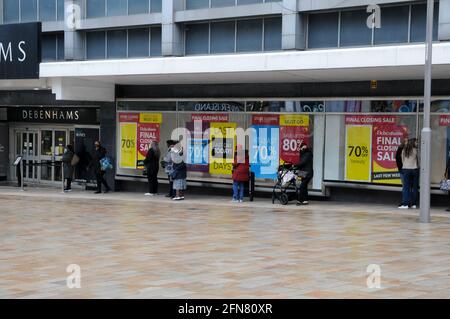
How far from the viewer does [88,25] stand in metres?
24.6

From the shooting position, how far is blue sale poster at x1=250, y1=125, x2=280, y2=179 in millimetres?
20953

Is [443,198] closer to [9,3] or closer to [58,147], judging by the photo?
[58,147]

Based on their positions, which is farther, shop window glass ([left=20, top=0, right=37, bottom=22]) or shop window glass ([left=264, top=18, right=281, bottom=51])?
shop window glass ([left=20, top=0, right=37, bottom=22])

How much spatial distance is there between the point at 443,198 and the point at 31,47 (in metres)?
13.2

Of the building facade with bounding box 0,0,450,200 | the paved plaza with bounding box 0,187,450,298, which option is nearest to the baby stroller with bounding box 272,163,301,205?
the paved plaza with bounding box 0,187,450,298

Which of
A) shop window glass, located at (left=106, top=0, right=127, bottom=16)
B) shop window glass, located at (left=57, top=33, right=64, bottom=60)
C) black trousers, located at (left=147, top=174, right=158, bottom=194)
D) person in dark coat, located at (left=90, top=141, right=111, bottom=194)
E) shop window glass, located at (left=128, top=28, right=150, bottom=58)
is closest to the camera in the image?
black trousers, located at (left=147, top=174, right=158, bottom=194)

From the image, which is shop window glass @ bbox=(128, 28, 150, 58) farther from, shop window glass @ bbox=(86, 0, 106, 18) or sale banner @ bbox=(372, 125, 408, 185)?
sale banner @ bbox=(372, 125, 408, 185)

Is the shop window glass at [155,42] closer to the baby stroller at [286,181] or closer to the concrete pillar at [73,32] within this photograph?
the concrete pillar at [73,32]

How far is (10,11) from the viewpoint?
26.9 m

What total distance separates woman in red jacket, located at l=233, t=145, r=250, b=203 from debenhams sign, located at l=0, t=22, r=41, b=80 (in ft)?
23.6

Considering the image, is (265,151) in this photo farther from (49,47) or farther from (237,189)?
(49,47)

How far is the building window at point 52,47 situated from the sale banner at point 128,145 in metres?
3.99

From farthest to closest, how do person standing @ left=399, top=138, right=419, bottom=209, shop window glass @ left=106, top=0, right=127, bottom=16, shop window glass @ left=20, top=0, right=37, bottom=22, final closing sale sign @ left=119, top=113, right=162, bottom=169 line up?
shop window glass @ left=20, top=0, right=37, bottom=22
shop window glass @ left=106, top=0, right=127, bottom=16
final closing sale sign @ left=119, top=113, right=162, bottom=169
person standing @ left=399, top=138, right=419, bottom=209

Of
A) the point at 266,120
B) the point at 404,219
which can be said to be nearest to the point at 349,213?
the point at 404,219
